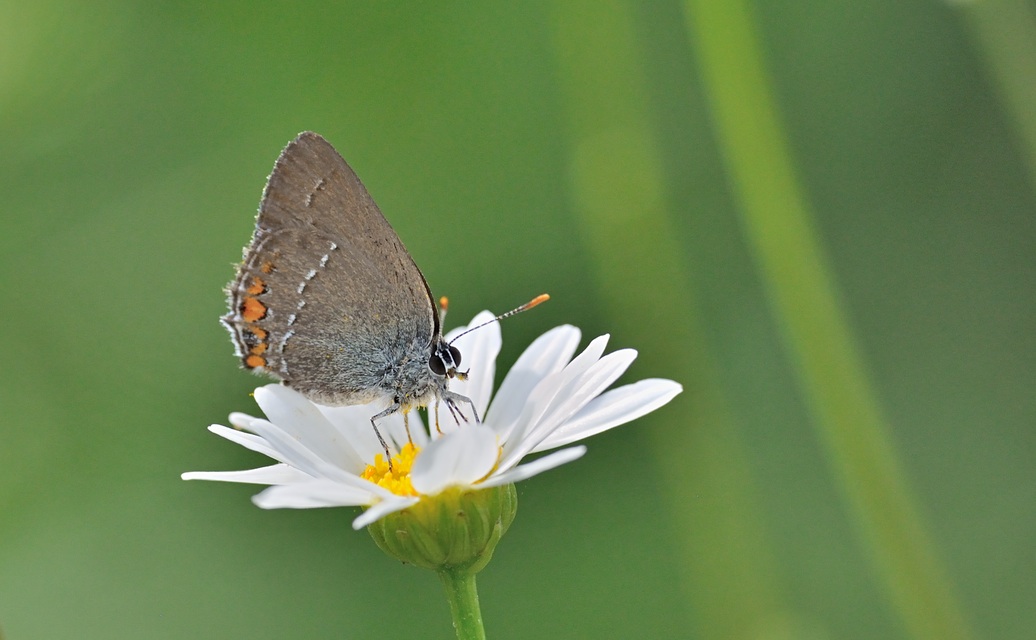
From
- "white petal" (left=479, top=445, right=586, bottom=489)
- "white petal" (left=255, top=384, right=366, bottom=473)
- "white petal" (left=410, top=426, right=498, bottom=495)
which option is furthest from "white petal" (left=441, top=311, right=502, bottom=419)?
"white petal" (left=479, top=445, right=586, bottom=489)

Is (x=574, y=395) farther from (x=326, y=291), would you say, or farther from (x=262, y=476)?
(x=326, y=291)

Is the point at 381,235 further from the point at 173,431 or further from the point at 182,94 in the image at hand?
the point at 182,94

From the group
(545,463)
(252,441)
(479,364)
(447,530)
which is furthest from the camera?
(479,364)

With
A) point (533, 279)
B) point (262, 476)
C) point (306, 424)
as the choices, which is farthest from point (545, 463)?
point (533, 279)

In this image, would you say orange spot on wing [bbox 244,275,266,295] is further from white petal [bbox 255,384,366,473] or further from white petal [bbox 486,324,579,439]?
white petal [bbox 486,324,579,439]

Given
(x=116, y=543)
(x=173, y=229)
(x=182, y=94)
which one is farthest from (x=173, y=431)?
(x=182, y=94)
